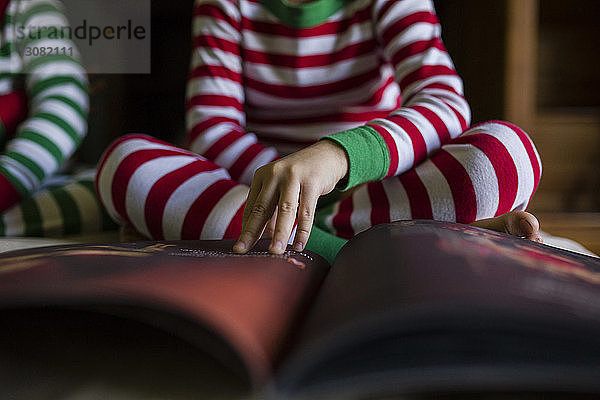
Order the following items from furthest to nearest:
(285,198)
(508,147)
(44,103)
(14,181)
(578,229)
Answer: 1. (578,229)
2. (44,103)
3. (14,181)
4. (508,147)
5. (285,198)

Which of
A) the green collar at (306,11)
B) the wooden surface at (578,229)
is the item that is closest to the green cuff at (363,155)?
the green collar at (306,11)

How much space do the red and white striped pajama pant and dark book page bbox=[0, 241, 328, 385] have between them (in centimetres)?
18

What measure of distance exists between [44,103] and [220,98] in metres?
0.24

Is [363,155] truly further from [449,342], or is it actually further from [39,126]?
[39,126]

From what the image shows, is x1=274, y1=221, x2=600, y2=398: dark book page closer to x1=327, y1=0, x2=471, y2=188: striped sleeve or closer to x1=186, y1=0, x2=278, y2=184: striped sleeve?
x1=327, y1=0, x2=471, y2=188: striped sleeve

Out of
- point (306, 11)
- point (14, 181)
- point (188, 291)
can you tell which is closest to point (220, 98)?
point (306, 11)

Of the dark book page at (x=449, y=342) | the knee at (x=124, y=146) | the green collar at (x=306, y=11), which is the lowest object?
the dark book page at (x=449, y=342)

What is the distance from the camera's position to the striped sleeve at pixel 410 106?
1.50 feet

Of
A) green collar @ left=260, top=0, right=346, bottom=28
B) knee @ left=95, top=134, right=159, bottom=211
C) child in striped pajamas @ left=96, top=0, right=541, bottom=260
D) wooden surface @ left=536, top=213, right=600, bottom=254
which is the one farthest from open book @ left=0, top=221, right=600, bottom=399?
wooden surface @ left=536, top=213, right=600, bottom=254

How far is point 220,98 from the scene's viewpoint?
70 centimetres

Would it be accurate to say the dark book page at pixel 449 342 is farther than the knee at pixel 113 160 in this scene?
No

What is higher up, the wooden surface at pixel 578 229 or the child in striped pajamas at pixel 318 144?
the child in striped pajamas at pixel 318 144

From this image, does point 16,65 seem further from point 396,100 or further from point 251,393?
point 251,393

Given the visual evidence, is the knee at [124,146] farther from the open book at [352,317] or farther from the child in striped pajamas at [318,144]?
the open book at [352,317]
